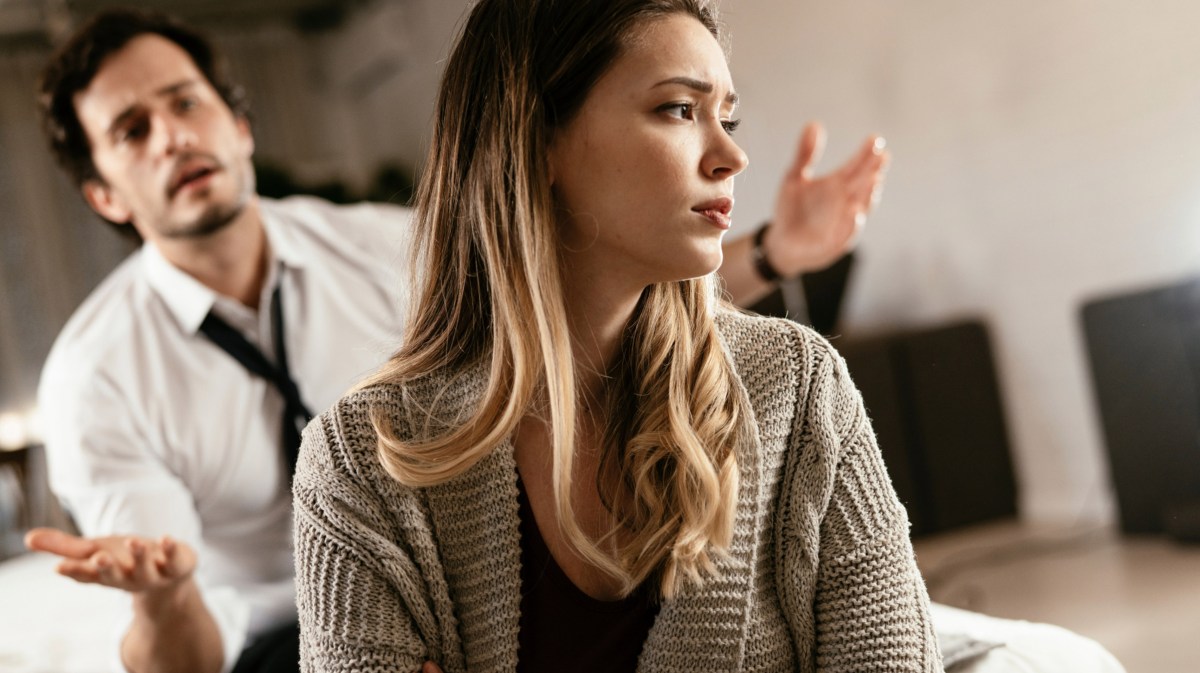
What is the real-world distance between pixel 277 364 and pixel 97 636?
1008 millimetres

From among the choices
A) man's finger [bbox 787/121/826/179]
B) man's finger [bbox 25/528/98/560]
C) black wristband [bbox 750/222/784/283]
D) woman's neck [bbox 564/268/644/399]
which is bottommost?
man's finger [bbox 25/528/98/560]

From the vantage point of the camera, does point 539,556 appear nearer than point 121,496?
Yes

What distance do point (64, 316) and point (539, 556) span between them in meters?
4.75

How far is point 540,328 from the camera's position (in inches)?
32.7

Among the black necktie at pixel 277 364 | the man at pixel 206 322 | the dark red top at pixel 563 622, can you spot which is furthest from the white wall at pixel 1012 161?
the dark red top at pixel 563 622

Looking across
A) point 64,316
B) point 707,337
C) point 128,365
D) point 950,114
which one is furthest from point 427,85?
point 707,337

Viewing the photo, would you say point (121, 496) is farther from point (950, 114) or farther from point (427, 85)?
point (427, 85)

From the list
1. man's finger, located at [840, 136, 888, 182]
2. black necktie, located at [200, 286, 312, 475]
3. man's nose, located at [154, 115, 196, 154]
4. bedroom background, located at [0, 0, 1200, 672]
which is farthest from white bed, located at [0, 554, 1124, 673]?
man's nose, located at [154, 115, 196, 154]

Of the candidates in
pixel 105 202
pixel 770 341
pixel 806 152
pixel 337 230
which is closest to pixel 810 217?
pixel 806 152

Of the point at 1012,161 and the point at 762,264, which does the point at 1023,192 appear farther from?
the point at 762,264

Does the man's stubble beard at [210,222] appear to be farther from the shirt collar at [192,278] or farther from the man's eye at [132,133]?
the man's eye at [132,133]

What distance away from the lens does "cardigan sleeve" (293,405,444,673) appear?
81cm

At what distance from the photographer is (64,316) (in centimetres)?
496

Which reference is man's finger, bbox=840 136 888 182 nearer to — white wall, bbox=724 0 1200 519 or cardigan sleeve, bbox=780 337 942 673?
white wall, bbox=724 0 1200 519
